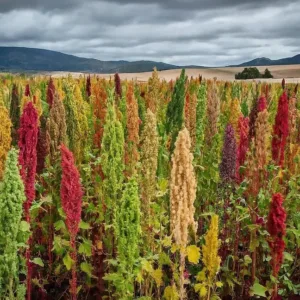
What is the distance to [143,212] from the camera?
329 centimetres

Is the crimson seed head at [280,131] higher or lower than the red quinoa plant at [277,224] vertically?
higher

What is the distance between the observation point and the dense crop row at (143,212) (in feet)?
8.92

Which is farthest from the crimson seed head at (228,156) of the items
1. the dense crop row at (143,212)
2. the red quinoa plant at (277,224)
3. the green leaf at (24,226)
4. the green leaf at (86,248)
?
the green leaf at (24,226)

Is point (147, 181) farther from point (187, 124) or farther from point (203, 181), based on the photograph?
point (187, 124)

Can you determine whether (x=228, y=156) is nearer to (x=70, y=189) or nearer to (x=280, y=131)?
(x=280, y=131)

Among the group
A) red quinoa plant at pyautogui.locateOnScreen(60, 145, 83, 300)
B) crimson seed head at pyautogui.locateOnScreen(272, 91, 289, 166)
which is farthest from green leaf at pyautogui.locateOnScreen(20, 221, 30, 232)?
crimson seed head at pyautogui.locateOnScreen(272, 91, 289, 166)

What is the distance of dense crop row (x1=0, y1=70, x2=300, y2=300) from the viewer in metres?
2.72

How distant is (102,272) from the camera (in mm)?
3809

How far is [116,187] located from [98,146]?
2.18 metres

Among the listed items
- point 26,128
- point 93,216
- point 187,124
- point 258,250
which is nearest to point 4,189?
point 26,128

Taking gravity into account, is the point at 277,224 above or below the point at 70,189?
below

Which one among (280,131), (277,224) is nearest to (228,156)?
(277,224)

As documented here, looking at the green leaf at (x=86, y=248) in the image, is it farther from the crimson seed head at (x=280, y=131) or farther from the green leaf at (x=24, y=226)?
the crimson seed head at (x=280, y=131)

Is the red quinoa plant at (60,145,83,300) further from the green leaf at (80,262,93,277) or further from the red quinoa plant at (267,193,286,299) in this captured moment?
the red quinoa plant at (267,193,286,299)
